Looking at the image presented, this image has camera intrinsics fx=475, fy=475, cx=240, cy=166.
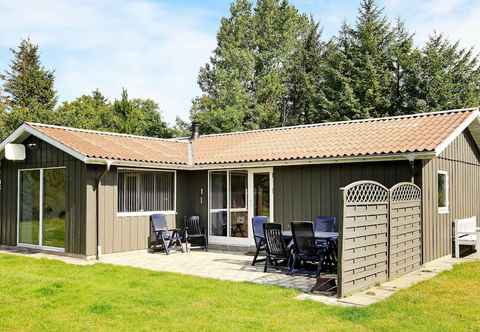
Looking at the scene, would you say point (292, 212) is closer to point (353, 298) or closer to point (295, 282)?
point (295, 282)

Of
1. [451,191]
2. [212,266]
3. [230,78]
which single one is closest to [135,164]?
[212,266]

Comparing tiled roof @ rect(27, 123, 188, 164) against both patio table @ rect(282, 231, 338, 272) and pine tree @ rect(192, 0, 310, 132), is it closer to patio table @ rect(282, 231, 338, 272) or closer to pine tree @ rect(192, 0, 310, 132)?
patio table @ rect(282, 231, 338, 272)

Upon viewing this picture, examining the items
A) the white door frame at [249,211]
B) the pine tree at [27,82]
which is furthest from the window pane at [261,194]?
the pine tree at [27,82]

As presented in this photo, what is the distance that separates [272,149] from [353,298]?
6.58m

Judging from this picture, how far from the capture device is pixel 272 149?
13.1m

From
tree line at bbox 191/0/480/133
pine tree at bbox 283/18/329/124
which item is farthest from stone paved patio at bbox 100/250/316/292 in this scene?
pine tree at bbox 283/18/329/124

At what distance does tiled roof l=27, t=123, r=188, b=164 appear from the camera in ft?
37.8

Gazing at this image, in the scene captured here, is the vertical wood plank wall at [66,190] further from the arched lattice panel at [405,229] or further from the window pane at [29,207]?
the arched lattice panel at [405,229]

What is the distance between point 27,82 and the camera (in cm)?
3331

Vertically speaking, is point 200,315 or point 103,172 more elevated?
point 103,172

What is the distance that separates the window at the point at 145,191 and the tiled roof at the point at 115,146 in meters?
0.49

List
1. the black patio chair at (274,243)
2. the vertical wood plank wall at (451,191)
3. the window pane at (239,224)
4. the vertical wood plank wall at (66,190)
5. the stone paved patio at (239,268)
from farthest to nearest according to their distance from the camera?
the window pane at (239,224), the vertical wood plank wall at (66,190), the vertical wood plank wall at (451,191), the black patio chair at (274,243), the stone paved patio at (239,268)

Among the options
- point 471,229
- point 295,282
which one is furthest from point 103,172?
point 471,229

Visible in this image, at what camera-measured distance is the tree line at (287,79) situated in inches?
1049
